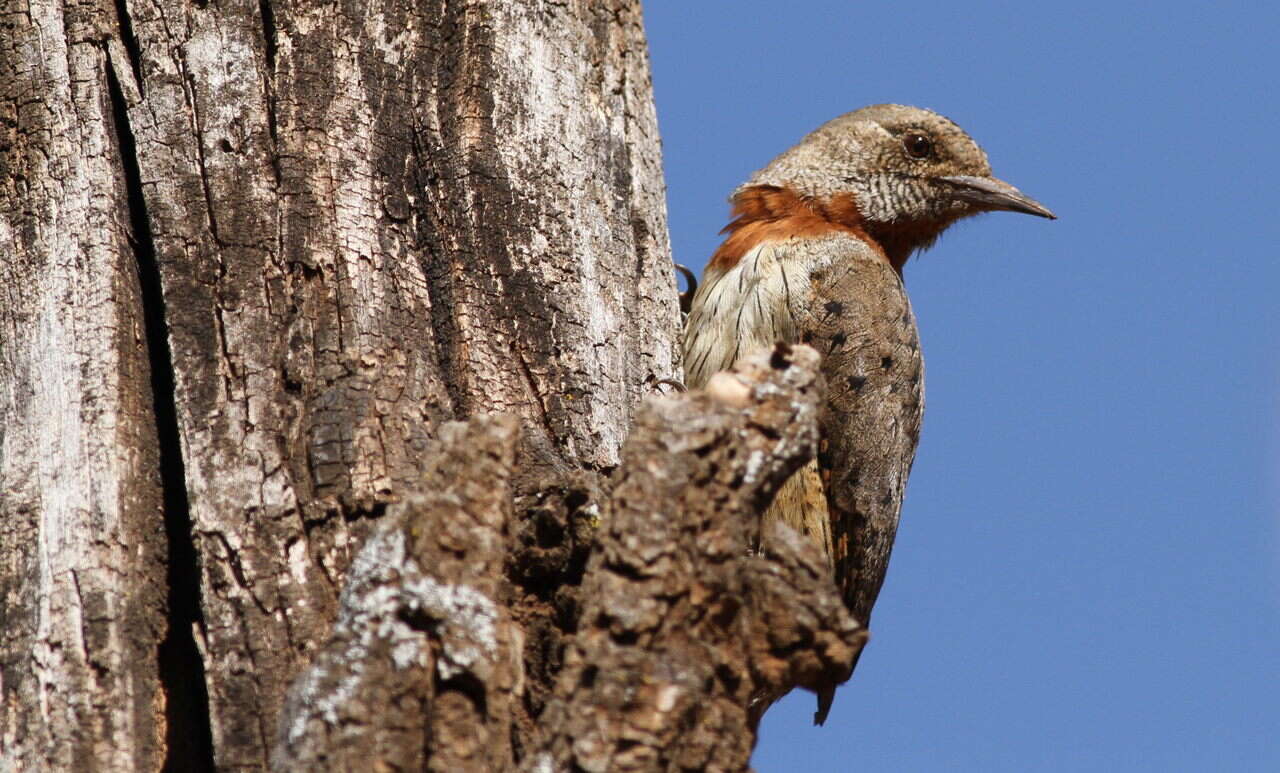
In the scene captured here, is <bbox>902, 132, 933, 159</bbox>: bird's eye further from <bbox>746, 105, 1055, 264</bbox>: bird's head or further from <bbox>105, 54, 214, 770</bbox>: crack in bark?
<bbox>105, 54, 214, 770</bbox>: crack in bark

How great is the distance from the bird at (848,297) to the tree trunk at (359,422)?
1115 mm

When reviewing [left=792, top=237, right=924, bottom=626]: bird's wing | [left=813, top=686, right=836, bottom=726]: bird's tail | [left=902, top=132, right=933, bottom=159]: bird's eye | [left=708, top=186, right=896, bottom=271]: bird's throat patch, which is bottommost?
[left=813, top=686, right=836, bottom=726]: bird's tail

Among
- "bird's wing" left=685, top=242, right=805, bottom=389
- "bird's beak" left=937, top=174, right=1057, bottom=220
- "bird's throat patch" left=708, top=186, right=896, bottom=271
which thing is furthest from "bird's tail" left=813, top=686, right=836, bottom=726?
"bird's beak" left=937, top=174, right=1057, bottom=220

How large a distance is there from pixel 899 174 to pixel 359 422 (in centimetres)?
362

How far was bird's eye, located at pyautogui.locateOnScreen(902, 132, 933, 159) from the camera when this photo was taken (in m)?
6.26

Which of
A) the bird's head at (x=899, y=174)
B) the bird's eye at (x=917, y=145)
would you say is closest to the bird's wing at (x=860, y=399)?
the bird's head at (x=899, y=174)

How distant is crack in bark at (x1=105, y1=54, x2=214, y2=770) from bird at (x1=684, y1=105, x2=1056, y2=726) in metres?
2.40

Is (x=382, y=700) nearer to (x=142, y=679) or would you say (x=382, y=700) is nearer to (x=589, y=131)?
(x=142, y=679)

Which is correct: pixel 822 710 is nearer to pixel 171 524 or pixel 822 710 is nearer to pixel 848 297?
pixel 848 297

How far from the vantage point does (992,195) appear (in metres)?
6.20

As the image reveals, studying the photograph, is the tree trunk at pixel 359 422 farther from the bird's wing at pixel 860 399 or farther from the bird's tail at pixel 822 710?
the bird's tail at pixel 822 710

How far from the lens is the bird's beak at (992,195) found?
6.19 meters

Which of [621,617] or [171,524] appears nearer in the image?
[621,617]

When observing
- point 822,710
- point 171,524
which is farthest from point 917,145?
point 171,524
